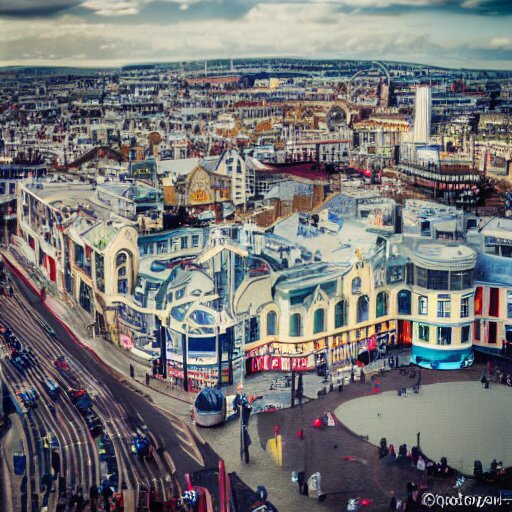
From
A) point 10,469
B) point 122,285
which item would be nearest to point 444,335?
point 122,285

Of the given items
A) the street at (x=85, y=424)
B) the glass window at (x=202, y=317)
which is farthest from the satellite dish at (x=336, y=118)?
the street at (x=85, y=424)

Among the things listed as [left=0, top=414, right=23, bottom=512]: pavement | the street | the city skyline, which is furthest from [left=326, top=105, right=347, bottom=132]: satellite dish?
[left=0, top=414, right=23, bottom=512]: pavement

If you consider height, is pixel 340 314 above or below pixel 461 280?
below

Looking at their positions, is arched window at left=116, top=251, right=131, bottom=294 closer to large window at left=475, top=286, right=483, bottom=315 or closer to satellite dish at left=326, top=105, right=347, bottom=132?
satellite dish at left=326, top=105, right=347, bottom=132

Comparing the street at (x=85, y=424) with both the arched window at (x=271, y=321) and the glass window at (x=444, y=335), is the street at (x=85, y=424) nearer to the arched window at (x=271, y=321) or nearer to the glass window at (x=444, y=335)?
the arched window at (x=271, y=321)

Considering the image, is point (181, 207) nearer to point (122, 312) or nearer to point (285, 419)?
point (122, 312)

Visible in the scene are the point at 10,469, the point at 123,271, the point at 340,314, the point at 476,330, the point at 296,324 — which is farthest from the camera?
the point at 476,330

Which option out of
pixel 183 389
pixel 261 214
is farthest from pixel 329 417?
pixel 261 214

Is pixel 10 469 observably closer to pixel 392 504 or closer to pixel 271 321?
pixel 271 321
